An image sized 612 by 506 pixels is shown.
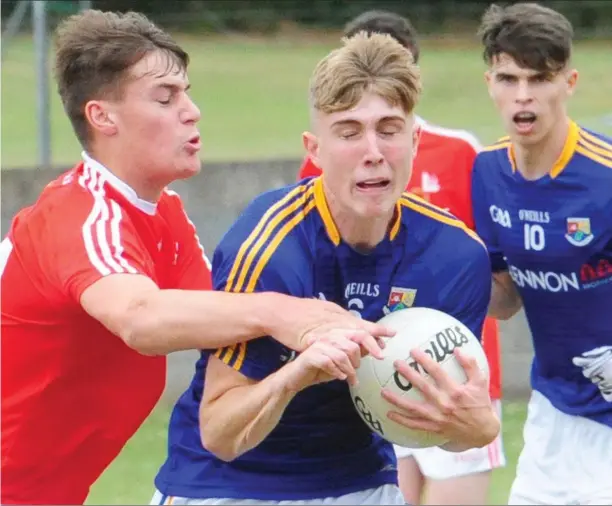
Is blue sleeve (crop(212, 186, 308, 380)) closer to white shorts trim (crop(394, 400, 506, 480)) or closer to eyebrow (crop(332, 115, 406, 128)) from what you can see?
eyebrow (crop(332, 115, 406, 128))

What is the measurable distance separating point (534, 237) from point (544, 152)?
34 centimetres

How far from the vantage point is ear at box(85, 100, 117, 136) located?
14.9ft

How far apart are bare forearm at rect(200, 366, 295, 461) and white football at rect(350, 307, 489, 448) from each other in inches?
10.5

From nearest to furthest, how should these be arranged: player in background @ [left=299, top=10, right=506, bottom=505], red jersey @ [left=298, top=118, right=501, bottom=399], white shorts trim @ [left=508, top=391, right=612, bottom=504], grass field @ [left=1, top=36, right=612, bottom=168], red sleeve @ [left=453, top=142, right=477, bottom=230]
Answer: white shorts trim @ [left=508, top=391, right=612, bottom=504] < red sleeve @ [left=453, top=142, right=477, bottom=230] < red jersey @ [left=298, top=118, right=501, bottom=399] < player in background @ [left=299, top=10, right=506, bottom=505] < grass field @ [left=1, top=36, right=612, bottom=168]

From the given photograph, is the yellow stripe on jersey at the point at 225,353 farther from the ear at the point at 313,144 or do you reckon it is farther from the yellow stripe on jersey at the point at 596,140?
the yellow stripe on jersey at the point at 596,140

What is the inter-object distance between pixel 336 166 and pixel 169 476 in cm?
111

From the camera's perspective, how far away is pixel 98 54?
179 inches

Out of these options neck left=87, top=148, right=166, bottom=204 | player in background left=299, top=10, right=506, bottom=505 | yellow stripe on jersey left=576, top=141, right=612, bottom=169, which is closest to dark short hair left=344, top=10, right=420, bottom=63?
player in background left=299, top=10, right=506, bottom=505

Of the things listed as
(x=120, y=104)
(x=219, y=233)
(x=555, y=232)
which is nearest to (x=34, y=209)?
(x=120, y=104)

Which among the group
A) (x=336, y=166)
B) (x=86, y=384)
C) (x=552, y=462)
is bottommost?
(x=552, y=462)

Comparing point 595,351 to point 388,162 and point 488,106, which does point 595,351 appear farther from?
point 488,106

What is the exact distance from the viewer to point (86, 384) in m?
4.50

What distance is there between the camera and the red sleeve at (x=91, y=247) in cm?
407

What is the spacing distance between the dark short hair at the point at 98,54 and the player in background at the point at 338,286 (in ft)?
2.25
